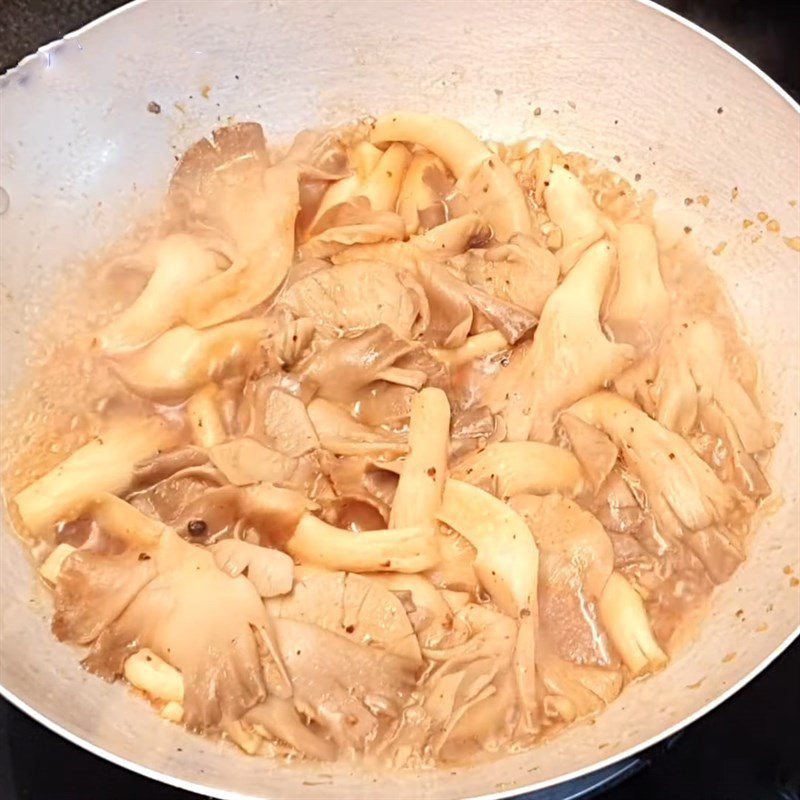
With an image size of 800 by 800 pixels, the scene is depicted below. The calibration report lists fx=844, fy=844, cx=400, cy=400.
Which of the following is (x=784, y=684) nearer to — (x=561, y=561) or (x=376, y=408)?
(x=561, y=561)

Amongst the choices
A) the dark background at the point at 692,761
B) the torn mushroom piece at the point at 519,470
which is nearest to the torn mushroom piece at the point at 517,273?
the torn mushroom piece at the point at 519,470

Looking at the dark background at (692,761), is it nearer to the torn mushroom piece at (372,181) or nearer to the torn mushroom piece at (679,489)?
the torn mushroom piece at (679,489)

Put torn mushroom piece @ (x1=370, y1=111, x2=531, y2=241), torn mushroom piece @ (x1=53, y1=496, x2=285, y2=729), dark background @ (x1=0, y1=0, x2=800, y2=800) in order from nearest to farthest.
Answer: torn mushroom piece @ (x1=53, y1=496, x2=285, y2=729) < dark background @ (x1=0, y1=0, x2=800, y2=800) < torn mushroom piece @ (x1=370, y1=111, x2=531, y2=241)

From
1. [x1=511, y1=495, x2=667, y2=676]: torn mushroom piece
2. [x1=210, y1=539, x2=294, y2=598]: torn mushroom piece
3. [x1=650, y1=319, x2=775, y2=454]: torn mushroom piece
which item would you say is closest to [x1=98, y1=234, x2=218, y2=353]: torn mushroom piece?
[x1=210, y1=539, x2=294, y2=598]: torn mushroom piece

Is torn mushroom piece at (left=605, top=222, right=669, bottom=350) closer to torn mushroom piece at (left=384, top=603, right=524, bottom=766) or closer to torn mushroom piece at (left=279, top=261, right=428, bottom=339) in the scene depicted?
torn mushroom piece at (left=279, top=261, right=428, bottom=339)

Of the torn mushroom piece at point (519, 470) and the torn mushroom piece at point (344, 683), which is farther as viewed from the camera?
the torn mushroom piece at point (519, 470)

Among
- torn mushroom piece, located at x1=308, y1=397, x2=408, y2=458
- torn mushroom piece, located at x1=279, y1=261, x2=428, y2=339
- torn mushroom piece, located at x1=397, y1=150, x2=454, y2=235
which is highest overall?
torn mushroom piece, located at x1=397, y1=150, x2=454, y2=235

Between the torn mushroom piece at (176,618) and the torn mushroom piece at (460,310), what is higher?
the torn mushroom piece at (460,310)
